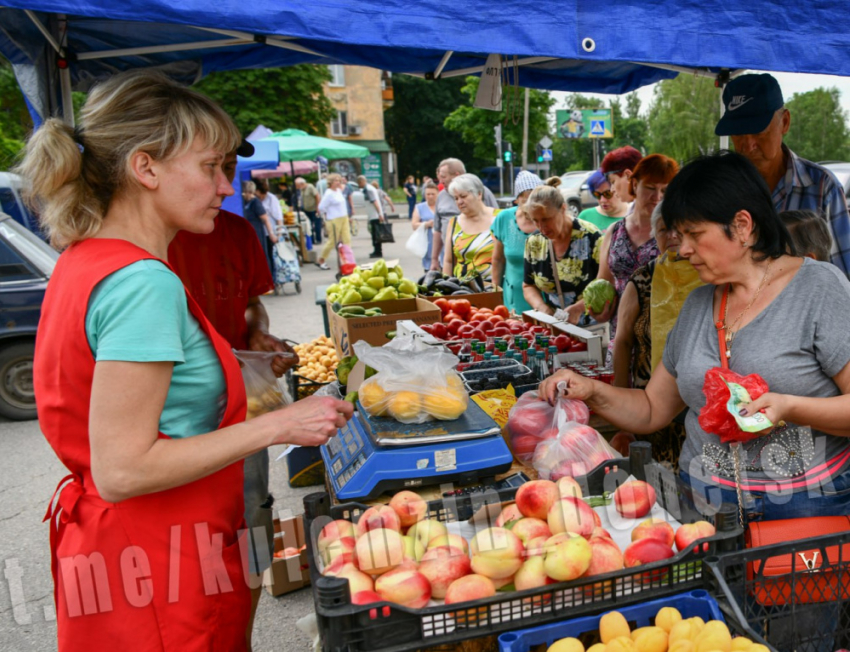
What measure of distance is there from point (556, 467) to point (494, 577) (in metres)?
0.66

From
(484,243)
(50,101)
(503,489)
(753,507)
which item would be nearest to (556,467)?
(503,489)

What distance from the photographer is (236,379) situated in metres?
1.65

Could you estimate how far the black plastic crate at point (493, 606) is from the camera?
129 cm

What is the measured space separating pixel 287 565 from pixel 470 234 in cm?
380

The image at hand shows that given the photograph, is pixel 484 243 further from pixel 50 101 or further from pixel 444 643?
pixel 444 643

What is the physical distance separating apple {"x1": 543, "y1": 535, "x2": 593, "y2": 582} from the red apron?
80cm

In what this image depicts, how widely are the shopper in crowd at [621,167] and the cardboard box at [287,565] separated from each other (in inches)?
135

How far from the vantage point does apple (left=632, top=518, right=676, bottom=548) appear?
5.09 ft

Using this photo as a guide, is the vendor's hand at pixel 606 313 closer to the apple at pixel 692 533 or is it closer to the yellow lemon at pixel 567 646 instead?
the apple at pixel 692 533

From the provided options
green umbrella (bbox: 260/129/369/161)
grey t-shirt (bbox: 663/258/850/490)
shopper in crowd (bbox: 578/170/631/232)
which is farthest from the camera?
green umbrella (bbox: 260/129/369/161)

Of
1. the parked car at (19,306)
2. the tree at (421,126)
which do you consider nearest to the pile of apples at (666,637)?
the parked car at (19,306)

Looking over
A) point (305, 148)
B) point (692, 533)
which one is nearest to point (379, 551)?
point (692, 533)

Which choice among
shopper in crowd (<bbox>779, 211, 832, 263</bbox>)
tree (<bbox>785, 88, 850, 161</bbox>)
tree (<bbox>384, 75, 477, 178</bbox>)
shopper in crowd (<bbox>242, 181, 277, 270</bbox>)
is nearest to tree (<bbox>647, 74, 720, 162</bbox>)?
tree (<bbox>785, 88, 850, 161</bbox>)

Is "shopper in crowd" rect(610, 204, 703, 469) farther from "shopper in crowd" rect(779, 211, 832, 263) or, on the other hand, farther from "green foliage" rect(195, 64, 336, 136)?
"green foliage" rect(195, 64, 336, 136)
